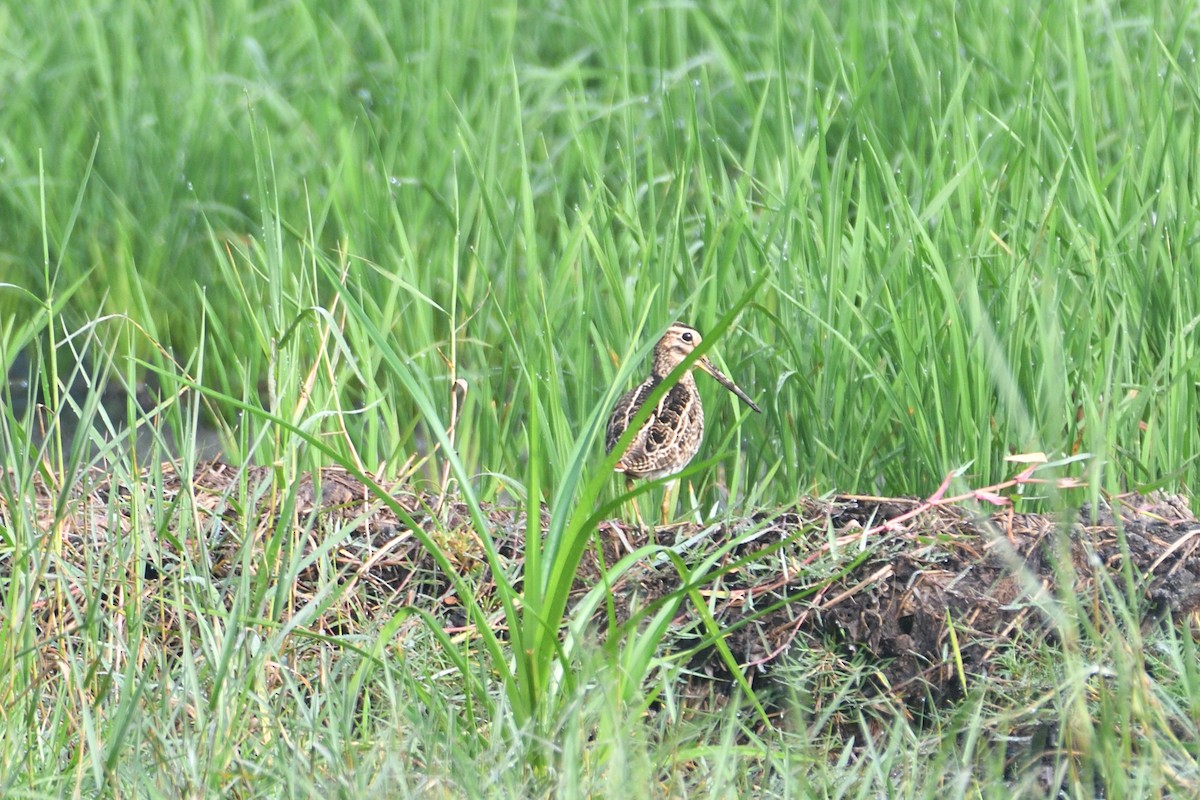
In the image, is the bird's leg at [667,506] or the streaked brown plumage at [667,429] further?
the streaked brown plumage at [667,429]

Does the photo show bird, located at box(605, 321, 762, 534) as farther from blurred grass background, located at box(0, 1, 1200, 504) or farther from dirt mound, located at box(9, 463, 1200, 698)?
dirt mound, located at box(9, 463, 1200, 698)

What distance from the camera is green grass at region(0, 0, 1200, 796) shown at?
257 centimetres

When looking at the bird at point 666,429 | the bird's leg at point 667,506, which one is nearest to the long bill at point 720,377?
the bird at point 666,429

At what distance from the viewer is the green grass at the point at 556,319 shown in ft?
8.44

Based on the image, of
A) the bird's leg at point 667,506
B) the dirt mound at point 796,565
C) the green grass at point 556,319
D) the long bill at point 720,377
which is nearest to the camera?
the green grass at point 556,319

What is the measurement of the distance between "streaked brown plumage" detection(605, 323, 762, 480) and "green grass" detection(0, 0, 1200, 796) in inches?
3.4

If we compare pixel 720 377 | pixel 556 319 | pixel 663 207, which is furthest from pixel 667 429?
pixel 663 207

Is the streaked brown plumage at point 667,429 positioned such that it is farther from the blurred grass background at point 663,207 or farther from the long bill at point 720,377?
the blurred grass background at point 663,207

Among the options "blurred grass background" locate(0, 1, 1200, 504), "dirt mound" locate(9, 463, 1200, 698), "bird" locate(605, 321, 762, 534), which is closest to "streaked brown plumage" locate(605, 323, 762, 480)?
"bird" locate(605, 321, 762, 534)

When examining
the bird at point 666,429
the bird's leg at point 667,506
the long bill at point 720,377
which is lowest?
the bird's leg at point 667,506

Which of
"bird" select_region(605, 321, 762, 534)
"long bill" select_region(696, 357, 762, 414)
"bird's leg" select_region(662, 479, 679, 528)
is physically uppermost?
"long bill" select_region(696, 357, 762, 414)

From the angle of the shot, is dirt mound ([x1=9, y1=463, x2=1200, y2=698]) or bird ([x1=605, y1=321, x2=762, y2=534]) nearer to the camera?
dirt mound ([x1=9, y1=463, x2=1200, y2=698])

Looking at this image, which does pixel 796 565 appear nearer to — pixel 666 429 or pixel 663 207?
pixel 666 429

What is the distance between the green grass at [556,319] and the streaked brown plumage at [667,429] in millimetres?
85
